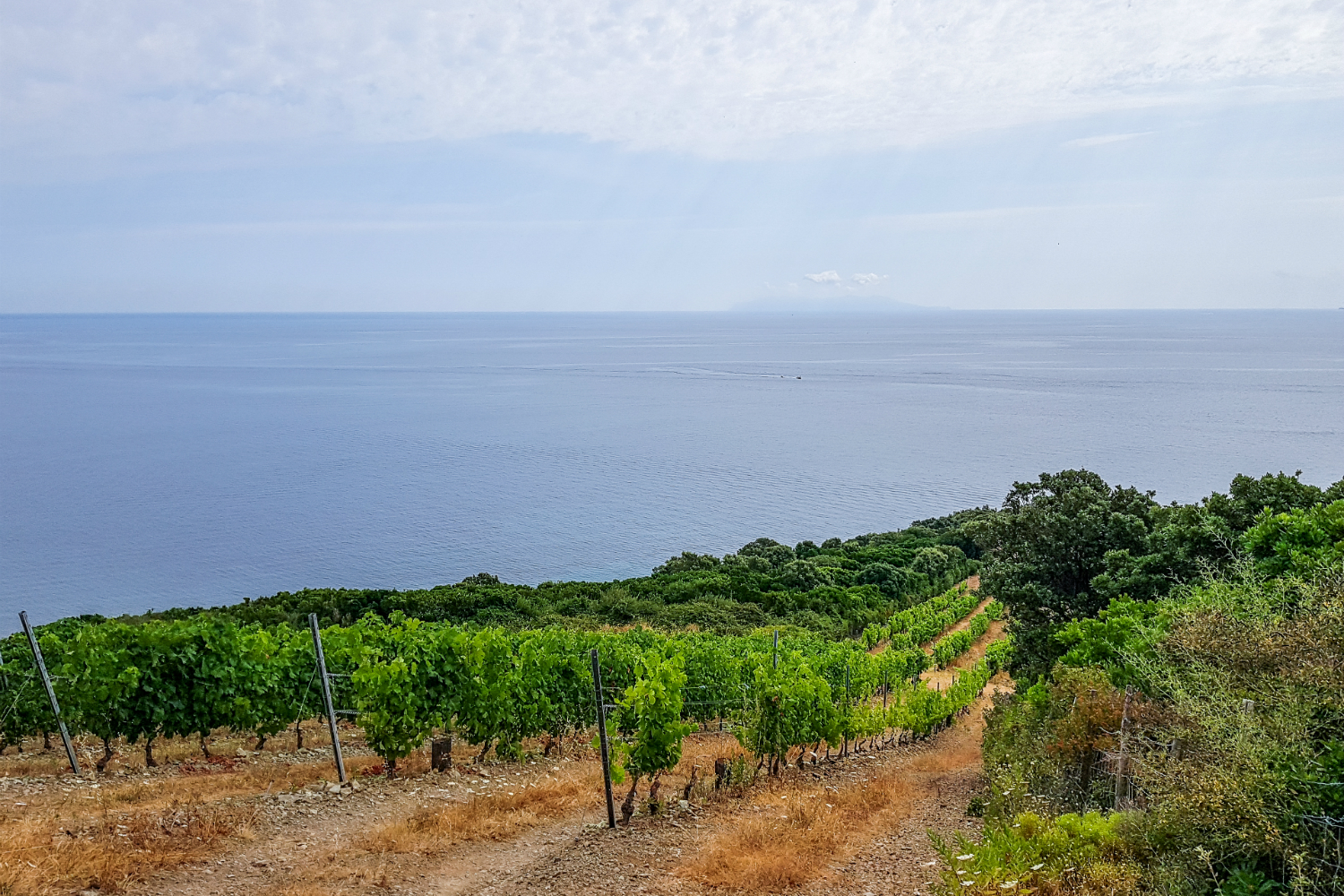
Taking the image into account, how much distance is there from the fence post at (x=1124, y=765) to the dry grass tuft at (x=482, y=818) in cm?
638

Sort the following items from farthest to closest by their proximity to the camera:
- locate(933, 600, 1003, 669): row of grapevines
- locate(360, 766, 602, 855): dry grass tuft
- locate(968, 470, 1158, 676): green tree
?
1. locate(933, 600, 1003, 669): row of grapevines
2. locate(968, 470, 1158, 676): green tree
3. locate(360, 766, 602, 855): dry grass tuft

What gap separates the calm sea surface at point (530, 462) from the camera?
178 ft

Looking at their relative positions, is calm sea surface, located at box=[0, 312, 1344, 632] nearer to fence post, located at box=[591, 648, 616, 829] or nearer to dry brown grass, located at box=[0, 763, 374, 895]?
dry brown grass, located at box=[0, 763, 374, 895]

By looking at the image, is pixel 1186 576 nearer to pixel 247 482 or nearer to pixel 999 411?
pixel 247 482

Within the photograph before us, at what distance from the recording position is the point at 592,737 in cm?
1577

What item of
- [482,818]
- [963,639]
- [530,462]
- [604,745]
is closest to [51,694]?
[482,818]

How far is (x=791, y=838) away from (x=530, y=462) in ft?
241

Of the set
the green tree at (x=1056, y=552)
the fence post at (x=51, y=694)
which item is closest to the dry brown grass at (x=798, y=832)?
the green tree at (x=1056, y=552)

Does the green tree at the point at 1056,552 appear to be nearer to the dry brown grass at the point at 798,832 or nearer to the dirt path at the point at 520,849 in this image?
the dry brown grass at the point at 798,832

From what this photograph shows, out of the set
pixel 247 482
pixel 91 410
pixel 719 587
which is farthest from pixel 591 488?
pixel 91 410

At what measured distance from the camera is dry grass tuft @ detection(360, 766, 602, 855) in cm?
963

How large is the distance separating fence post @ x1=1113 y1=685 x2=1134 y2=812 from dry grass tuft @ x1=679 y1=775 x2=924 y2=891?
289cm

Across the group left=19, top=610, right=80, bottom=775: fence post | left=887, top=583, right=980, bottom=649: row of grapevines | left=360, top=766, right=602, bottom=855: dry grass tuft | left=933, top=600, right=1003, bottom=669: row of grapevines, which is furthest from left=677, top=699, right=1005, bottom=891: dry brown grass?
left=887, top=583, right=980, bottom=649: row of grapevines

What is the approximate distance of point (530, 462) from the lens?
8162 cm
